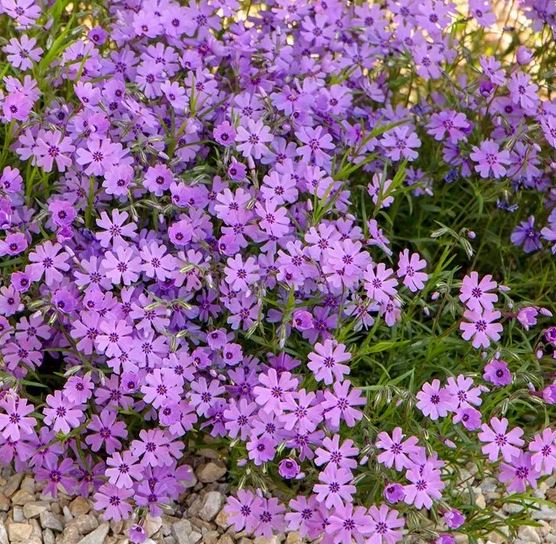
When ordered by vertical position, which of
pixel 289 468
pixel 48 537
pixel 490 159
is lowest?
pixel 48 537

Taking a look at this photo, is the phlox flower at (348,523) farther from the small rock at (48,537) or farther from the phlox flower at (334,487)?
the small rock at (48,537)

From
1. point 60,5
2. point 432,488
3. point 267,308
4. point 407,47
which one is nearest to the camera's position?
point 432,488

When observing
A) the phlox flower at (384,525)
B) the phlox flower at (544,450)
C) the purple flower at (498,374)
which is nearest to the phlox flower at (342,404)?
the phlox flower at (384,525)

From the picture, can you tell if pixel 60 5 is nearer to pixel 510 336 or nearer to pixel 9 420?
pixel 9 420

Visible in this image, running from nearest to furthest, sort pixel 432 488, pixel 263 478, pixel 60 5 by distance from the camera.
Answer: pixel 432 488
pixel 263 478
pixel 60 5

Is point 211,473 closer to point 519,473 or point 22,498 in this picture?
point 22,498

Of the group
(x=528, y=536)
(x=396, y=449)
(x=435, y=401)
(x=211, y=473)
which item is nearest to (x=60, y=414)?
(x=211, y=473)

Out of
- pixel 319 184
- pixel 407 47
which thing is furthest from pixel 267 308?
pixel 407 47
